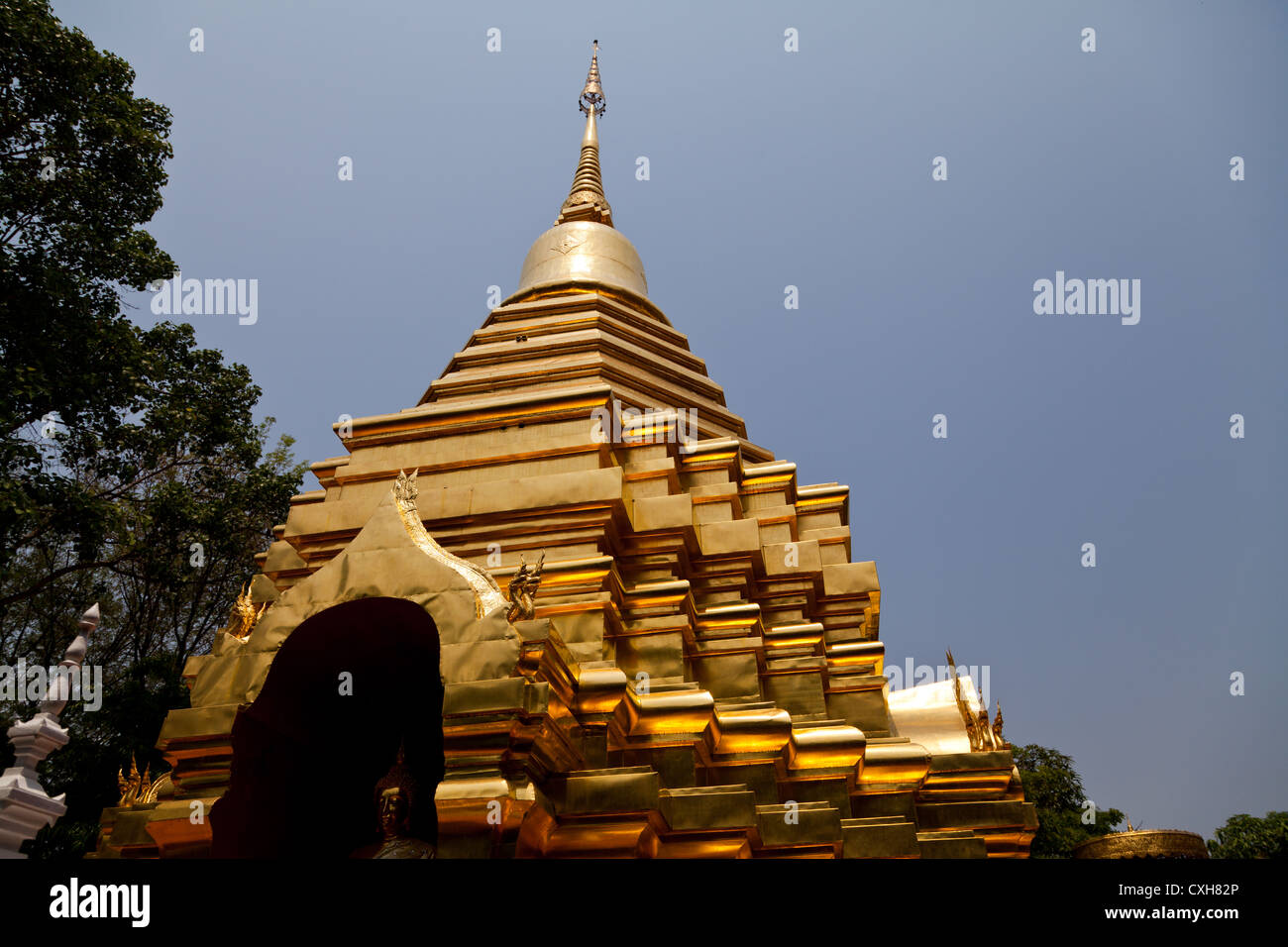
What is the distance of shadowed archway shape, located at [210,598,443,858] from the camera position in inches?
265

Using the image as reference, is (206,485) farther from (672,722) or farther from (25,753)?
(672,722)

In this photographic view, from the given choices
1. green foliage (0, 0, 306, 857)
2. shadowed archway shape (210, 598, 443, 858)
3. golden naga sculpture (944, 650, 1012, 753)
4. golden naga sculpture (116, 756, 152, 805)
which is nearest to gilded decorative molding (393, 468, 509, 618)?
shadowed archway shape (210, 598, 443, 858)

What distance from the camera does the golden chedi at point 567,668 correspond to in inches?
248

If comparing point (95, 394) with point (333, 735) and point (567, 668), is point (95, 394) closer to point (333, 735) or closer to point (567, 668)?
point (333, 735)

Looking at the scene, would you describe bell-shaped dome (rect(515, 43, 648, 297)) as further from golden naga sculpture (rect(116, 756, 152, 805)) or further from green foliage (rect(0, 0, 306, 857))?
golden naga sculpture (rect(116, 756, 152, 805))

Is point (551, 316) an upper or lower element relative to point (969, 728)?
upper

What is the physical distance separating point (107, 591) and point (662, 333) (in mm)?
12952

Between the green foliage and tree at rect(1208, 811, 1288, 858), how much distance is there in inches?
800

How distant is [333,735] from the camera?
7.82 metres

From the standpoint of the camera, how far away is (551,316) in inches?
511

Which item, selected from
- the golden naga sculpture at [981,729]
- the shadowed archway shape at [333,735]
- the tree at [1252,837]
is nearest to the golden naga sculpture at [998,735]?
the golden naga sculpture at [981,729]

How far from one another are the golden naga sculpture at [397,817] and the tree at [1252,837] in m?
19.1

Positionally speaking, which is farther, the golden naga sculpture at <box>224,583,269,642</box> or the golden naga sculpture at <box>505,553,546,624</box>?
the golden naga sculpture at <box>224,583,269,642</box>
